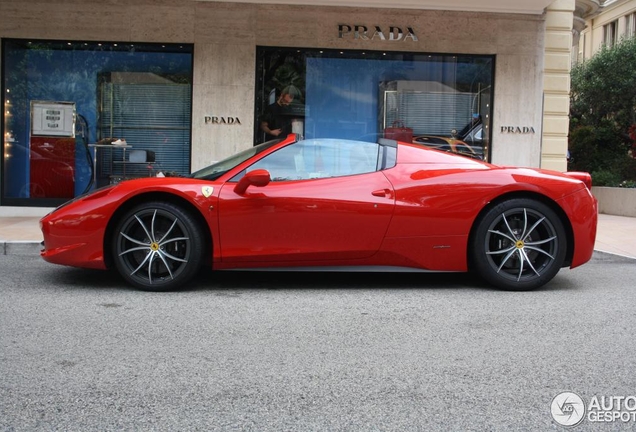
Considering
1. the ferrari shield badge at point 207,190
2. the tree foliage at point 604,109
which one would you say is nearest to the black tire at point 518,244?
the ferrari shield badge at point 207,190

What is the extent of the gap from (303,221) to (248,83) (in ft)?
22.2

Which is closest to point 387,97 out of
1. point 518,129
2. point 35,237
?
point 518,129

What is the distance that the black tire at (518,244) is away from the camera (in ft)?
18.5

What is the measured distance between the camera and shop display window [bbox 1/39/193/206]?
1192 centimetres

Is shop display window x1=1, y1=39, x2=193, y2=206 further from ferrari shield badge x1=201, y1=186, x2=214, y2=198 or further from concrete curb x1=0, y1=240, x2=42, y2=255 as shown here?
ferrari shield badge x1=201, y1=186, x2=214, y2=198

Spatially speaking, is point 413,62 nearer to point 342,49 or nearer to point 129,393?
point 342,49

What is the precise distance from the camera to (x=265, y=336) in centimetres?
428

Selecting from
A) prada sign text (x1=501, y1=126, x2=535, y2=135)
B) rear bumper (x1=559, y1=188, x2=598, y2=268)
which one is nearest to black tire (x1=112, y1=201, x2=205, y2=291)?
rear bumper (x1=559, y1=188, x2=598, y2=268)

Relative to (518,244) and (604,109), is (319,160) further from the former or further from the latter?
(604,109)

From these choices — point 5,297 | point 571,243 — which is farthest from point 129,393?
point 571,243

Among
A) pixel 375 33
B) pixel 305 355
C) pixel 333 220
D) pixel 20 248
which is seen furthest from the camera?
pixel 375 33

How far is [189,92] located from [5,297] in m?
7.31

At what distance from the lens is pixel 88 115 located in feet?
39.7

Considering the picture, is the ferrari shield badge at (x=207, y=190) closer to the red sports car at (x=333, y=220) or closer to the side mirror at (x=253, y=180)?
the red sports car at (x=333, y=220)
